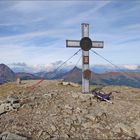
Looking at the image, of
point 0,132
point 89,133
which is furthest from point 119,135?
point 0,132

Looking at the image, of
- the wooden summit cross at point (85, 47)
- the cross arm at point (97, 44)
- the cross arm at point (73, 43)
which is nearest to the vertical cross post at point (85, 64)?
the wooden summit cross at point (85, 47)

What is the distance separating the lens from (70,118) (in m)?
18.0

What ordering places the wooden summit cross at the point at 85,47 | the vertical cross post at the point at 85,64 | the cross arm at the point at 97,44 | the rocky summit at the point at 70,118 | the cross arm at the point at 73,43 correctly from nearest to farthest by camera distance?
the rocky summit at the point at 70,118, the cross arm at the point at 73,43, the wooden summit cross at the point at 85,47, the vertical cross post at the point at 85,64, the cross arm at the point at 97,44

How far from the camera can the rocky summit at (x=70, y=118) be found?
16.2m

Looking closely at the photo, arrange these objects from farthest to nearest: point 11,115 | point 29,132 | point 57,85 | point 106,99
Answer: point 57,85 → point 106,99 → point 11,115 → point 29,132

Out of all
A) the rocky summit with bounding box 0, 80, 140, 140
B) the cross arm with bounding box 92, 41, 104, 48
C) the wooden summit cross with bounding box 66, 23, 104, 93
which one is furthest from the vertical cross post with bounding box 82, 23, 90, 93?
the rocky summit with bounding box 0, 80, 140, 140

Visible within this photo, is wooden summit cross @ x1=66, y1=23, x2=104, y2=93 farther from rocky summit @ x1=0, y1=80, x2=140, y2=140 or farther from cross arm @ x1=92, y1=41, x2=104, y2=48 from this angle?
rocky summit @ x1=0, y1=80, x2=140, y2=140

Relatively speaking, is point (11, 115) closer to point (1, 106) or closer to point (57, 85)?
point (1, 106)

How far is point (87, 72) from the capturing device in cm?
2252

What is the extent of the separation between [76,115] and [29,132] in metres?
3.42

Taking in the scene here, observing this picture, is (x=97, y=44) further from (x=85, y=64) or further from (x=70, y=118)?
(x=70, y=118)

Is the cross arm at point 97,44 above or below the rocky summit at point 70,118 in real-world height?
above

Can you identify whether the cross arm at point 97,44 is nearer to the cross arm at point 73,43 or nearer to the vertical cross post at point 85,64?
the vertical cross post at point 85,64

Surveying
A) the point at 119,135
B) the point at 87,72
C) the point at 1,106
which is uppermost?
the point at 87,72
